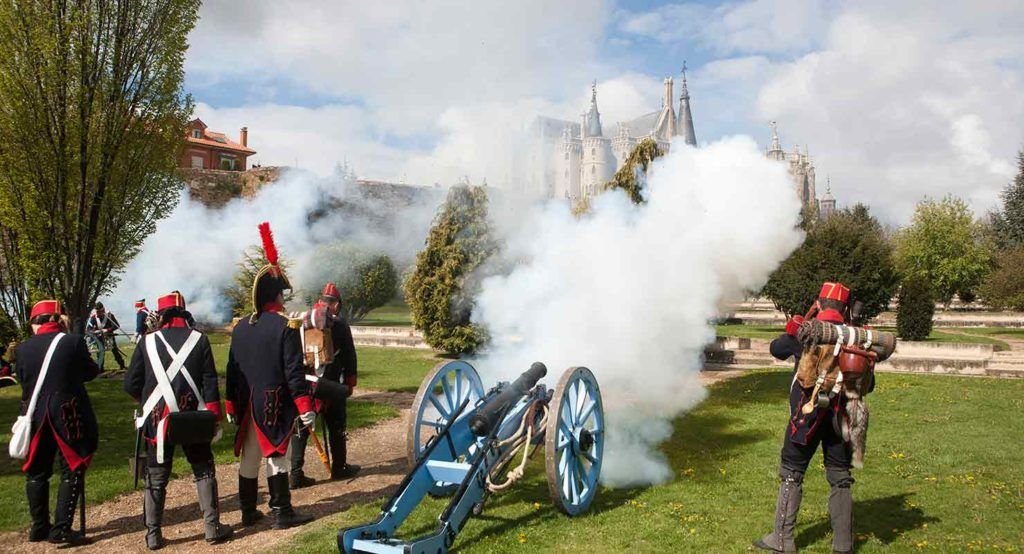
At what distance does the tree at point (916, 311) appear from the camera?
2156cm

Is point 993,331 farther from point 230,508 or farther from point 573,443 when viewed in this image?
point 230,508

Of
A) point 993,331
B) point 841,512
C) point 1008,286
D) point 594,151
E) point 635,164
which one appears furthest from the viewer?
point 594,151

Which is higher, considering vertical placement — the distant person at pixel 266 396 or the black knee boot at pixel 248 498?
the distant person at pixel 266 396

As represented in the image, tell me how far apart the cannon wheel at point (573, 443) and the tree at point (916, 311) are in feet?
62.2

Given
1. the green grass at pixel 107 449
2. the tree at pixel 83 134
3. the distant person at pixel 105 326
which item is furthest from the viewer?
the distant person at pixel 105 326

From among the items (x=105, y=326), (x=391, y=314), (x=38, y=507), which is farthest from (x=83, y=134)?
(x=391, y=314)

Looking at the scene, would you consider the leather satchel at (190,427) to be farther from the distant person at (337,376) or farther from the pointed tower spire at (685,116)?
the pointed tower spire at (685,116)

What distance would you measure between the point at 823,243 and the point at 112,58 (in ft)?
68.0

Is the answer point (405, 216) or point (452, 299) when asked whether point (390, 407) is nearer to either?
point (452, 299)

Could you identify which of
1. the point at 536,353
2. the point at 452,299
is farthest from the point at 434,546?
the point at 452,299

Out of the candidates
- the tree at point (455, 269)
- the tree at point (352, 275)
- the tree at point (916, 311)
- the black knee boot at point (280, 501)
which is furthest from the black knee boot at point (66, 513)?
the tree at point (916, 311)

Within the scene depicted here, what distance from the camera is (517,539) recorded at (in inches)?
205

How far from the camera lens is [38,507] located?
5340 millimetres

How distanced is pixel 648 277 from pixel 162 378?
16.7 feet
